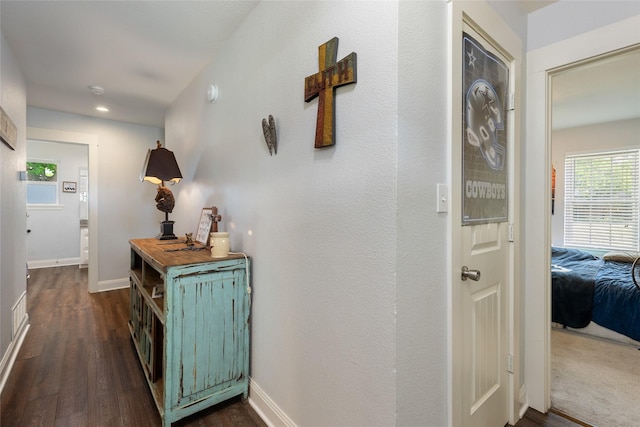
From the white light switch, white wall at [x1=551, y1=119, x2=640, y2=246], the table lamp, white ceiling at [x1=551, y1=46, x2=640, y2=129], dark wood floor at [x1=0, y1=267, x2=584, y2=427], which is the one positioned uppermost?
white ceiling at [x1=551, y1=46, x2=640, y2=129]

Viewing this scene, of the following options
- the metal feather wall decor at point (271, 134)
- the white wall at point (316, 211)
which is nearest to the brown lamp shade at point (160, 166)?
the white wall at point (316, 211)

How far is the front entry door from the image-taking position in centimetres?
122

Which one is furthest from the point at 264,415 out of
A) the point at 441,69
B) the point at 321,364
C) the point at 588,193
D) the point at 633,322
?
the point at 588,193

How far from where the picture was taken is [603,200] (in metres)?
4.47

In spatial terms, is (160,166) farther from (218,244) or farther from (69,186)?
(69,186)

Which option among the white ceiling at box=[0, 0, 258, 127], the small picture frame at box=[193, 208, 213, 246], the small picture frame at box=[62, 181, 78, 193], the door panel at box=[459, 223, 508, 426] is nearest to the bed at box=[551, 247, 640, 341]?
the door panel at box=[459, 223, 508, 426]

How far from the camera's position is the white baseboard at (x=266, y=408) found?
1517 mm

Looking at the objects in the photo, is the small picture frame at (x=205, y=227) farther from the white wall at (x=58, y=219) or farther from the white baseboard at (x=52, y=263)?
the white baseboard at (x=52, y=263)

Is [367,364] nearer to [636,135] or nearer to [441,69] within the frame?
[441,69]

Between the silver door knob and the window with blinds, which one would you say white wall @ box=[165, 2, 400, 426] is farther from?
the window with blinds

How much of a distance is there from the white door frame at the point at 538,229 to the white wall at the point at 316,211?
95cm

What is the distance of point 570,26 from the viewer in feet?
5.22

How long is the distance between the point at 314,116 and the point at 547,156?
139 centimetres

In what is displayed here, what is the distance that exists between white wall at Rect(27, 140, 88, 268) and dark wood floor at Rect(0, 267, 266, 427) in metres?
2.93
